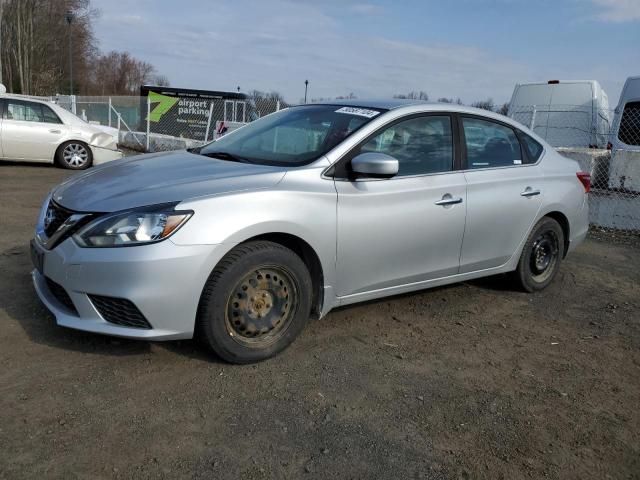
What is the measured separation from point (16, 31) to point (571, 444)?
52.3 metres

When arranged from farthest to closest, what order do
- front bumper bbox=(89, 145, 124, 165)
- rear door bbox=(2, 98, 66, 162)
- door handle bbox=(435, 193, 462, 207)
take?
1. front bumper bbox=(89, 145, 124, 165)
2. rear door bbox=(2, 98, 66, 162)
3. door handle bbox=(435, 193, 462, 207)

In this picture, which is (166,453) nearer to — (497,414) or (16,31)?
(497,414)

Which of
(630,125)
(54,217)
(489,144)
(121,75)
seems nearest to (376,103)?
(489,144)

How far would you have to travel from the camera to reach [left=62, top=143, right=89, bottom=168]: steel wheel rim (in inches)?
475

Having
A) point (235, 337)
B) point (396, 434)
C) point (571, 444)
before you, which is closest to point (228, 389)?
point (235, 337)

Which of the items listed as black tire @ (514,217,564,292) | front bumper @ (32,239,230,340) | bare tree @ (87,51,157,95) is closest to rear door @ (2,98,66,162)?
front bumper @ (32,239,230,340)

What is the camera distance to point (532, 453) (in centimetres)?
282

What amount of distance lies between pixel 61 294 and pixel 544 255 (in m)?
4.05

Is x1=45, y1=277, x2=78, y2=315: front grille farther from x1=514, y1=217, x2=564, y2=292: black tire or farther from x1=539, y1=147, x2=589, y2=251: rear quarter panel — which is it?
x1=539, y1=147, x2=589, y2=251: rear quarter panel

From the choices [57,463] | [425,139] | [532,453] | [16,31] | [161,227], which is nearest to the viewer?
[57,463]

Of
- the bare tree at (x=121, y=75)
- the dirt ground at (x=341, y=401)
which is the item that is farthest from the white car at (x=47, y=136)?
the bare tree at (x=121, y=75)

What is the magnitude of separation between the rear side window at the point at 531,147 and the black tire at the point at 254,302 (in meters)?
2.56

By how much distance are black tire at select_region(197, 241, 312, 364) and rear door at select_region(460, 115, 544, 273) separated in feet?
5.07

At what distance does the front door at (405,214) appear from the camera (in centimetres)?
377
